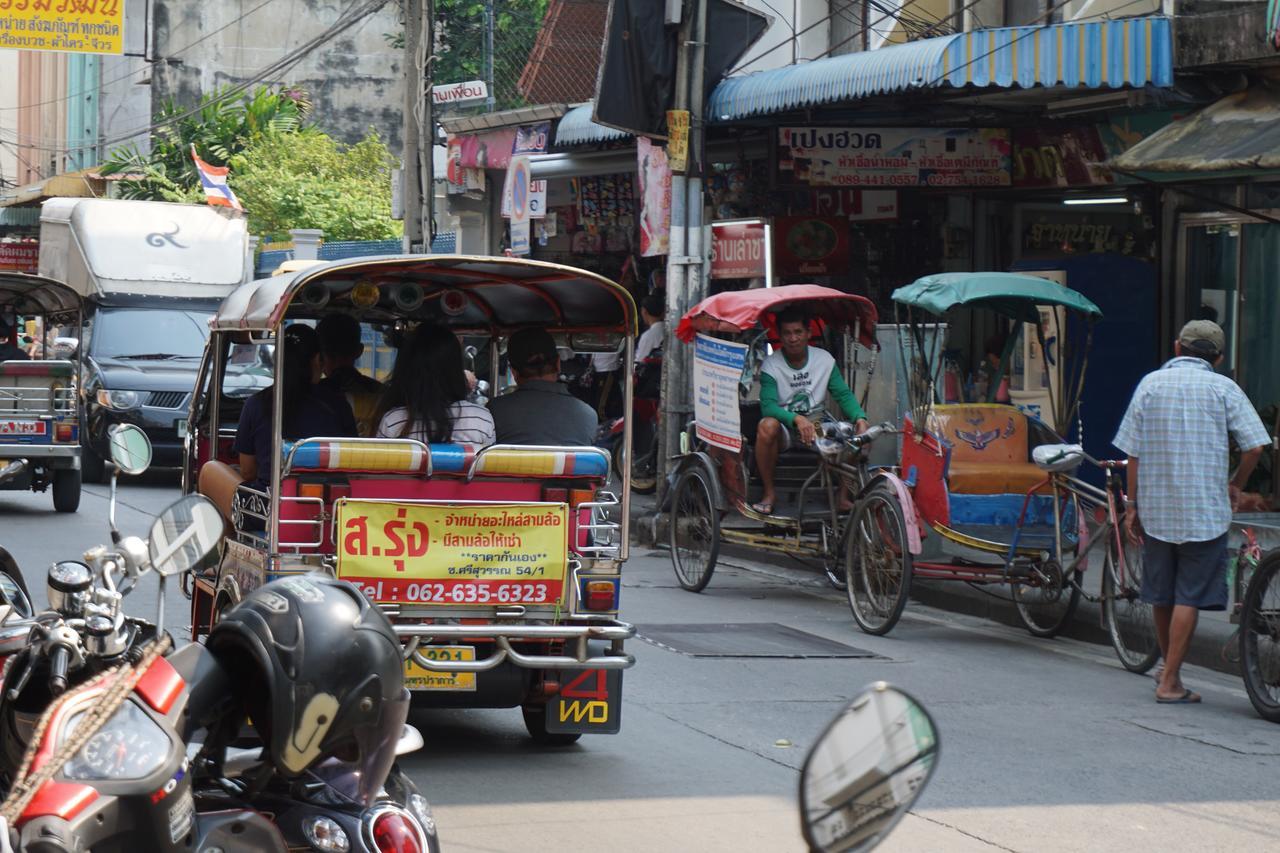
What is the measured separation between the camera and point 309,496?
6.97m

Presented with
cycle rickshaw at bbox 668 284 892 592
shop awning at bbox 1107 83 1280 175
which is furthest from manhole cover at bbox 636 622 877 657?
shop awning at bbox 1107 83 1280 175

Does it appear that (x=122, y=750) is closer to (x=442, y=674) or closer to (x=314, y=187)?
(x=442, y=674)

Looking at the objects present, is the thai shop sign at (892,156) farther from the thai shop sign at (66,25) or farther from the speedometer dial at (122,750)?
the speedometer dial at (122,750)

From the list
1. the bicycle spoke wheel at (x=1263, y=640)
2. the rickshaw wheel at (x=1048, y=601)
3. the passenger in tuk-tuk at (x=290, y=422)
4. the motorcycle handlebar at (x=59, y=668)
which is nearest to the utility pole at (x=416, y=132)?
the rickshaw wheel at (x=1048, y=601)

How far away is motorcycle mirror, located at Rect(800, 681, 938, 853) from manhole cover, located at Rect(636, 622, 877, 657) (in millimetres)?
7526

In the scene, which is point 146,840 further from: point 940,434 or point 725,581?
point 725,581

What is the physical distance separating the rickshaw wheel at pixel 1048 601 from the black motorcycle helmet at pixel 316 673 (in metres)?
7.22

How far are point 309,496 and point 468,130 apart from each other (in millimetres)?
17106

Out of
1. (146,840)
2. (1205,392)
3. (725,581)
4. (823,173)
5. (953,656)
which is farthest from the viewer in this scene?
(823,173)

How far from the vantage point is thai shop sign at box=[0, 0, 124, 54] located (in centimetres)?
2377

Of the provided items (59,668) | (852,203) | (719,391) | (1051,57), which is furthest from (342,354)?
(852,203)

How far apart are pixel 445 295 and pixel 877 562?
11.3 feet

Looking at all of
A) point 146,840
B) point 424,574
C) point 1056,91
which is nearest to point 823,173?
point 1056,91

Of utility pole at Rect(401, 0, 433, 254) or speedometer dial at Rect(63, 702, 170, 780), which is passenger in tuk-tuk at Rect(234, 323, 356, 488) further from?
utility pole at Rect(401, 0, 433, 254)
